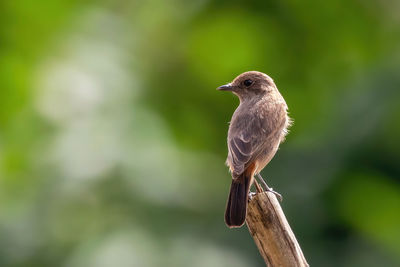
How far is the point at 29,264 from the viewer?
309 inches

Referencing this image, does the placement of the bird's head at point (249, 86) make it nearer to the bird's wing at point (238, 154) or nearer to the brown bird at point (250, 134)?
the brown bird at point (250, 134)

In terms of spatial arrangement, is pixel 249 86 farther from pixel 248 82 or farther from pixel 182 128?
pixel 182 128

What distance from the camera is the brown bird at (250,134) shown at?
5609 millimetres

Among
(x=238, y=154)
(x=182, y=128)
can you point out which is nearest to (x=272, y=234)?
(x=238, y=154)

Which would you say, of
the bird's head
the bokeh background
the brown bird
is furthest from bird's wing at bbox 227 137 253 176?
the bokeh background

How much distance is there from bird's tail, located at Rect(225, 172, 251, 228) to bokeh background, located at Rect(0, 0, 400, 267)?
193 centimetres

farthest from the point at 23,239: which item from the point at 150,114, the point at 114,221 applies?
the point at 150,114

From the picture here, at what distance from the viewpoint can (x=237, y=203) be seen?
536 centimetres

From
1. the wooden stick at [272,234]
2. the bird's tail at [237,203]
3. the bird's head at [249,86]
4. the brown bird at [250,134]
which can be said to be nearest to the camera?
the wooden stick at [272,234]

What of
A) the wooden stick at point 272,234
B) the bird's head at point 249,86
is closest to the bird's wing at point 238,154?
the wooden stick at point 272,234

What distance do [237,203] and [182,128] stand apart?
3541mm

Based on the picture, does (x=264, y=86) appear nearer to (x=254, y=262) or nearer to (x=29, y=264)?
(x=254, y=262)

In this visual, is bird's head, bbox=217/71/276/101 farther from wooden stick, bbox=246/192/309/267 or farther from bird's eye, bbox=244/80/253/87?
wooden stick, bbox=246/192/309/267

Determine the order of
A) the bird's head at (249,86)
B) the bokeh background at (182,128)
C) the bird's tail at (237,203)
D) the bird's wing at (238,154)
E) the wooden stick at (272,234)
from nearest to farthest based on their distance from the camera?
the wooden stick at (272,234)
the bird's tail at (237,203)
the bird's wing at (238,154)
the bird's head at (249,86)
the bokeh background at (182,128)
